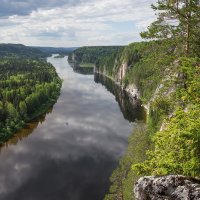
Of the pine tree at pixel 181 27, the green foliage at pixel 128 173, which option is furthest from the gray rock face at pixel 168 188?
the green foliage at pixel 128 173

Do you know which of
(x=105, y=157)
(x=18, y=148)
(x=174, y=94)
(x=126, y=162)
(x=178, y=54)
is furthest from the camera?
(x=18, y=148)

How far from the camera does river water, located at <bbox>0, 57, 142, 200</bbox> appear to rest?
63.8 metres

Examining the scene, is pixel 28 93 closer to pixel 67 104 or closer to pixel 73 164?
pixel 67 104

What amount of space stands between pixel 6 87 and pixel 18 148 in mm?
74993

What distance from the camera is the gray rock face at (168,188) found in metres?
12.6

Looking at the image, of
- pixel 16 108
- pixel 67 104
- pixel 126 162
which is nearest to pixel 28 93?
pixel 67 104

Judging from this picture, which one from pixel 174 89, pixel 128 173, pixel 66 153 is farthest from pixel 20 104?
pixel 174 89

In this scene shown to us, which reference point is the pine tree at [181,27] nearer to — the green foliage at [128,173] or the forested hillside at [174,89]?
the forested hillside at [174,89]

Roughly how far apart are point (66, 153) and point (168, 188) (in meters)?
71.9

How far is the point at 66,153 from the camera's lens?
274ft

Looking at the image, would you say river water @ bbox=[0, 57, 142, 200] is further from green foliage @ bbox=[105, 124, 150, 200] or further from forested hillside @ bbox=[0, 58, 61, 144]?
green foliage @ bbox=[105, 124, 150, 200]

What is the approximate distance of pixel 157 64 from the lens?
2798 cm

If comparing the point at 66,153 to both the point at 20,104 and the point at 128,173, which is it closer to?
the point at 128,173

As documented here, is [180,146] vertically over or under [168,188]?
over
